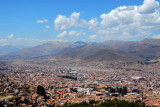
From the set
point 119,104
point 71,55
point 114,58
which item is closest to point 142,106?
point 119,104

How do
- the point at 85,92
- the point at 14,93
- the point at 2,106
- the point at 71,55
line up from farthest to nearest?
the point at 71,55, the point at 85,92, the point at 14,93, the point at 2,106

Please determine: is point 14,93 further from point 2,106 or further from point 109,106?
point 109,106

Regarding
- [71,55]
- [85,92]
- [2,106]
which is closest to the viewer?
[2,106]

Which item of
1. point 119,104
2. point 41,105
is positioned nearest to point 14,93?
point 41,105

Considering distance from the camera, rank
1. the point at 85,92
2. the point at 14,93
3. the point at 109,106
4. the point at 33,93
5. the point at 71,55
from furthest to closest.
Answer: the point at 71,55 < the point at 85,92 < the point at 33,93 < the point at 14,93 < the point at 109,106

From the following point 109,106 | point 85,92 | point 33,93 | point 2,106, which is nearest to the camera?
point 2,106

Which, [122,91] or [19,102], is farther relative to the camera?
[122,91]

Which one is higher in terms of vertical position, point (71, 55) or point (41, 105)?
point (71, 55)

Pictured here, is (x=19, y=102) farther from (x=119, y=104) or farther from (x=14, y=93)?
(x=119, y=104)

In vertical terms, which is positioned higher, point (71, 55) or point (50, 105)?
point (71, 55)
